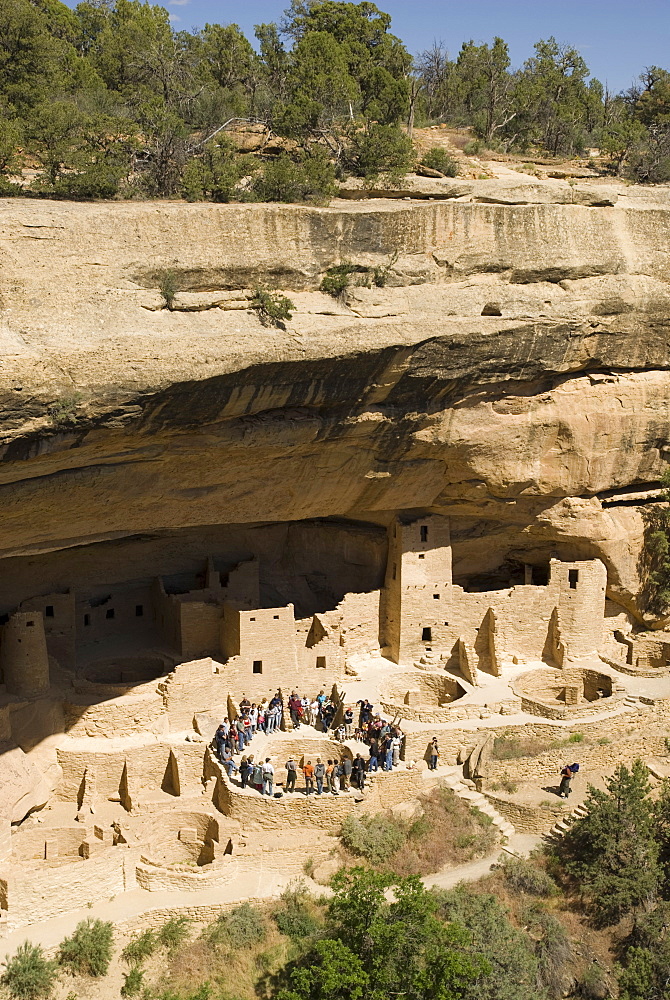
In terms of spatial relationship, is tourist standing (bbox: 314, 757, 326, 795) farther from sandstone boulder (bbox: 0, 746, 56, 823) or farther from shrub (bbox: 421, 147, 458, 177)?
shrub (bbox: 421, 147, 458, 177)

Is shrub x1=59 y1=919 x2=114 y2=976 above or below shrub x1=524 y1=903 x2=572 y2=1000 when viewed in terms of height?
above

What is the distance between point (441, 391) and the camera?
19.4 metres

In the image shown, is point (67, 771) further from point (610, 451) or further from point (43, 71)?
point (43, 71)

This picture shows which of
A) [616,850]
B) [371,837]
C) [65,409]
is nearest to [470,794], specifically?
[371,837]

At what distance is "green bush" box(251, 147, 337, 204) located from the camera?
756 inches

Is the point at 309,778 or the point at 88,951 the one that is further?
the point at 309,778

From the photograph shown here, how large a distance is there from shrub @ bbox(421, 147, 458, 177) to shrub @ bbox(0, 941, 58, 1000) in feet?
54.3

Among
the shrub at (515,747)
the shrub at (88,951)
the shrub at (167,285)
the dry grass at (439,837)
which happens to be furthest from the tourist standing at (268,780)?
the shrub at (167,285)

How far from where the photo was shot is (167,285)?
16125mm

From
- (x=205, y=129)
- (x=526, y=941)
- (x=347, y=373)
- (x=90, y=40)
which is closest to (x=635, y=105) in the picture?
(x=205, y=129)

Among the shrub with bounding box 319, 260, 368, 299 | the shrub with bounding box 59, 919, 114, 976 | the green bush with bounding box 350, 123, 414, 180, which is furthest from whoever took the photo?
the green bush with bounding box 350, 123, 414, 180

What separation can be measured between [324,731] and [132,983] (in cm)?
597

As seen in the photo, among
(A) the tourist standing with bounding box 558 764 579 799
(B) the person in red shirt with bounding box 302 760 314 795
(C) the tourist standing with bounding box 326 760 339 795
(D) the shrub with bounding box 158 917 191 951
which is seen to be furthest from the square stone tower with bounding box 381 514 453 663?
(D) the shrub with bounding box 158 917 191 951

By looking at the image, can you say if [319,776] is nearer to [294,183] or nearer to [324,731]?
[324,731]
